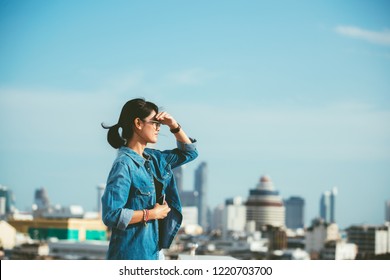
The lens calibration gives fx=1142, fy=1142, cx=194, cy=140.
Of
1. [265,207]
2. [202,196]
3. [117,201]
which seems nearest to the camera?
[117,201]

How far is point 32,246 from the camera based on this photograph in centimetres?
2492

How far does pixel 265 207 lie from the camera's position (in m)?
57.5

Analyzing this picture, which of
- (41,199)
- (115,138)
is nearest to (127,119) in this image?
(115,138)

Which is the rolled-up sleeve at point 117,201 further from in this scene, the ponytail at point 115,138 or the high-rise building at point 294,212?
the high-rise building at point 294,212

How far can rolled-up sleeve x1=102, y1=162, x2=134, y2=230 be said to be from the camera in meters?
2.51

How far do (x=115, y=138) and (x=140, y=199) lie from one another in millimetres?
153

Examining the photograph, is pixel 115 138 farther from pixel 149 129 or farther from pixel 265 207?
pixel 265 207

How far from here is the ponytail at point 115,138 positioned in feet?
8.46

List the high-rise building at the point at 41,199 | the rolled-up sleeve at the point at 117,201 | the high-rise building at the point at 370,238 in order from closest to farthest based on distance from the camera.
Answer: the rolled-up sleeve at the point at 117,201 < the high-rise building at the point at 370,238 < the high-rise building at the point at 41,199

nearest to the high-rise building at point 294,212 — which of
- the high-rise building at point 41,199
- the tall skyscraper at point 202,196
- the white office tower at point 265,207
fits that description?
the white office tower at point 265,207

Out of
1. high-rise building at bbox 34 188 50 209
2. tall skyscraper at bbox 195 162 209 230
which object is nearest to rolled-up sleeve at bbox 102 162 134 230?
high-rise building at bbox 34 188 50 209

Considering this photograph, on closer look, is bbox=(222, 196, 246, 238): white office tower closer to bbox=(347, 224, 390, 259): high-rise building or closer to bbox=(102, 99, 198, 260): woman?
bbox=(347, 224, 390, 259): high-rise building

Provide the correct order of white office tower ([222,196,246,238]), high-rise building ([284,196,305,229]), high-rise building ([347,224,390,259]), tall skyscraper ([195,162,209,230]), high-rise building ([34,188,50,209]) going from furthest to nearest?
tall skyscraper ([195,162,209,230]), high-rise building ([284,196,305,229]), white office tower ([222,196,246,238]), high-rise building ([34,188,50,209]), high-rise building ([347,224,390,259])
